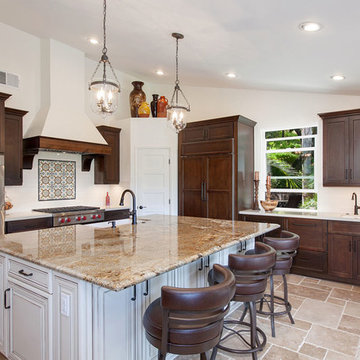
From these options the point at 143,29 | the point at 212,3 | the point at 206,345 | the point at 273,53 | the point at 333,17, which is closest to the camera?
the point at 206,345

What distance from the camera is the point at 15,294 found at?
1962mm

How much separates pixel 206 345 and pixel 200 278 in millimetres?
1093

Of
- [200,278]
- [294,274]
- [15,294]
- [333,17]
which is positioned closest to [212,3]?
[333,17]

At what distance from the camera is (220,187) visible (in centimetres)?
480

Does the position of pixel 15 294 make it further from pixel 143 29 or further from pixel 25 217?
pixel 143 29

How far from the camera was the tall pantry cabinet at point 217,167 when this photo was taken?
4.67m

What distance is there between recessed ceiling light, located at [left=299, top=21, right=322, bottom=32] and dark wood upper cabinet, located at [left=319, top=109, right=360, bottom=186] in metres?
2.07

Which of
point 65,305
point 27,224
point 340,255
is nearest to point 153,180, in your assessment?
point 27,224

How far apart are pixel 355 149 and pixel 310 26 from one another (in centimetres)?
232

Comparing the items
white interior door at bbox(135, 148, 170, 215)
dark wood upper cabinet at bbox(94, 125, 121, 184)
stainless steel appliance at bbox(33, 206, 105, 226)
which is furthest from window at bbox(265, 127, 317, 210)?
stainless steel appliance at bbox(33, 206, 105, 226)

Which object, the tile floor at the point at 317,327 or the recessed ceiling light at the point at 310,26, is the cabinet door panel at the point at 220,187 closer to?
the tile floor at the point at 317,327

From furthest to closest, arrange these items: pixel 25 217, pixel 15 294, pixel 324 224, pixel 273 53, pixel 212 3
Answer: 1. pixel 324 224
2. pixel 25 217
3. pixel 273 53
4. pixel 212 3
5. pixel 15 294

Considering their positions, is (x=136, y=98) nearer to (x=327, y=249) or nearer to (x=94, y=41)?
(x=94, y=41)

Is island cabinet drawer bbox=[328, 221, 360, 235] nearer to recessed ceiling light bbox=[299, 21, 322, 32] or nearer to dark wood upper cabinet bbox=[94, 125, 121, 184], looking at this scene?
recessed ceiling light bbox=[299, 21, 322, 32]
